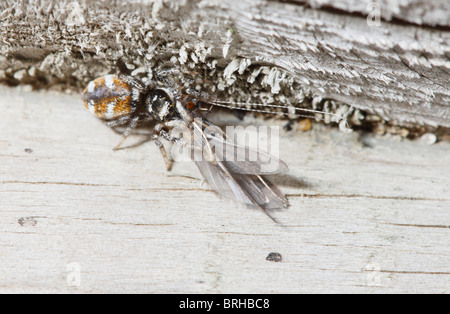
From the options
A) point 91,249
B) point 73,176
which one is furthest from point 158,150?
point 91,249

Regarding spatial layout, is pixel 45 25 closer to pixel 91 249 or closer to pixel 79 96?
pixel 79 96

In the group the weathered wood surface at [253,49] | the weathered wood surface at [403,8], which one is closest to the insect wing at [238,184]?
the weathered wood surface at [253,49]

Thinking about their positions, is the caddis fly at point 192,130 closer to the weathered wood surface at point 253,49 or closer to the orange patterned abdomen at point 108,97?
the orange patterned abdomen at point 108,97

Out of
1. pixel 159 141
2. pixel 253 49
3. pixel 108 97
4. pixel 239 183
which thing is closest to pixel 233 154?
pixel 239 183

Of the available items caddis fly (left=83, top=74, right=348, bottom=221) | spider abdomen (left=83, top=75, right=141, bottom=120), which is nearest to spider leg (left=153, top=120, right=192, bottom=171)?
caddis fly (left=83, top=74, right=348, bottom=221)

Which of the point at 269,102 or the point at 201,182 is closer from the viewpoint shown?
the point at 201,182
